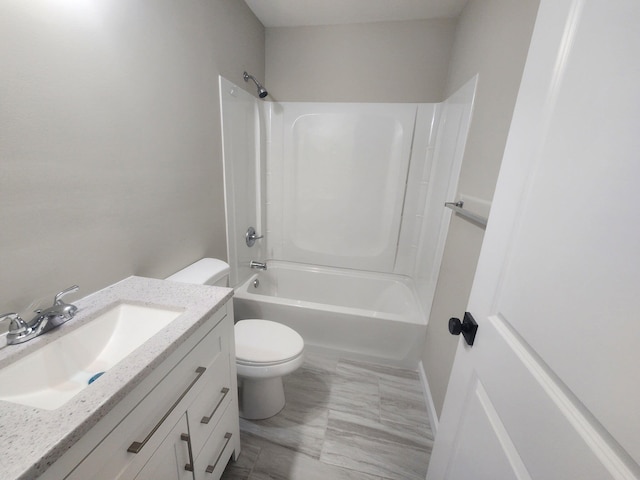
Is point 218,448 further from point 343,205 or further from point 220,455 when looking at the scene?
point 343,205

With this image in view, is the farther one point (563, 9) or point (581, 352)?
point (563, 9)

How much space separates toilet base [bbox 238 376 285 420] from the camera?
4.67 ft

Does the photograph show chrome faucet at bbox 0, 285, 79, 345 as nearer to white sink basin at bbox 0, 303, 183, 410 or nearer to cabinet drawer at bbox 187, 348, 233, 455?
white sink basin at bbox 0, 303, 183, 410

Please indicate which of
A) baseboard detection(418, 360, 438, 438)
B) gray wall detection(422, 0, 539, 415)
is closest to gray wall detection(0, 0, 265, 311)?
gray wall detection(422, 0, 539, 415)

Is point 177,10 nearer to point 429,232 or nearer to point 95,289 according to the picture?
point 95,289

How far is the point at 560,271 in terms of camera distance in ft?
1.42

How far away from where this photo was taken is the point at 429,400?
1.54 metres

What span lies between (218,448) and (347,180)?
6.47 ft

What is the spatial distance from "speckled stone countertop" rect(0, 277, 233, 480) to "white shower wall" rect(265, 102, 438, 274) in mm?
1563

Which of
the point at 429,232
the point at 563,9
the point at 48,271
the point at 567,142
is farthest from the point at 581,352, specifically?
the point at 429,232

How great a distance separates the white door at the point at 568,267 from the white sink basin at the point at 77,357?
92 centimetres

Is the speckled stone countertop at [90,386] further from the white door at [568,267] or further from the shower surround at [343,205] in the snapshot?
the shower surround at [343,205]

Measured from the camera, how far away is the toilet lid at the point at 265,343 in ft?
4.30

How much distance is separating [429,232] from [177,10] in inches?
77.9
